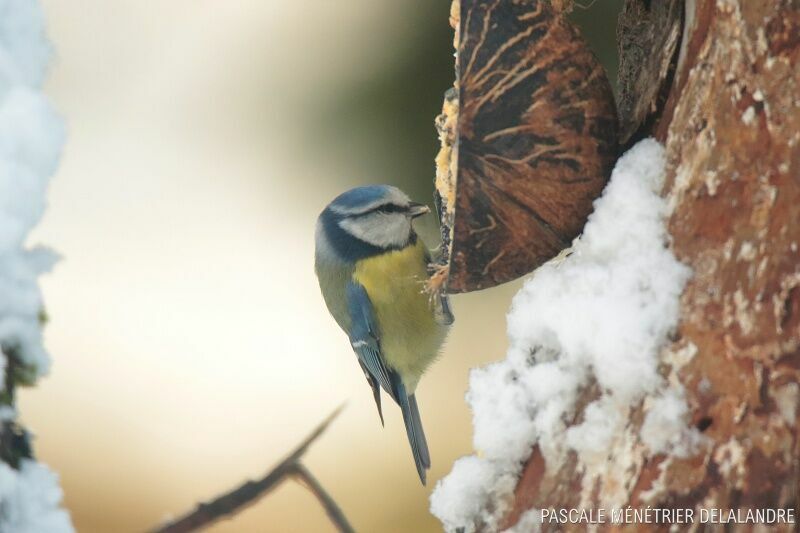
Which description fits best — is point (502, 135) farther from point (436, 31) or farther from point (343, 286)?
point (436, 31)

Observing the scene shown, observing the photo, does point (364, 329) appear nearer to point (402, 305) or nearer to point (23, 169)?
point (402, 305)

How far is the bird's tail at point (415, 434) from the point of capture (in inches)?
92.2

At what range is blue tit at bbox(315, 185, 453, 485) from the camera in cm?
214

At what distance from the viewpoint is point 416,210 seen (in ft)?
6.92

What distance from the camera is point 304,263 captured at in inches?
108

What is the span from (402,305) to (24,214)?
1.53 metres

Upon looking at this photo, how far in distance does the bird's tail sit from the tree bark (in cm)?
134

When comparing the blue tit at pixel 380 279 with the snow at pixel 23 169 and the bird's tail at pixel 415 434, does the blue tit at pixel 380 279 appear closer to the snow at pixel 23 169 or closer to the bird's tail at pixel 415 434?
the bird's tail at pixel 415 434

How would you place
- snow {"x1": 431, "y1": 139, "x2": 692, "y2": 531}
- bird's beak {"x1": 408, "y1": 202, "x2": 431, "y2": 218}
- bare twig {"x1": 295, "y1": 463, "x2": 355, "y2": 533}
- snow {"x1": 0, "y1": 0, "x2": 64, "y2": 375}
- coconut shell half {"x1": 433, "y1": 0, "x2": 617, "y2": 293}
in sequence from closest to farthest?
snow {"x1": 0, "y1": 0, "x2": 64, "y2": 375} < bare twig {"x1": 295, "y1": 463, "x2": 355, "y2": 533} < snow {"x1": 431, "y1": 139, "x2": 692, "y2": 531} < coconut shell half {"x1": 433, "y1": 0, "x2": 617, "y2": 293} < bird's beak {"x1": 408, "y1": 202, "x2": 431, "y2": 218}

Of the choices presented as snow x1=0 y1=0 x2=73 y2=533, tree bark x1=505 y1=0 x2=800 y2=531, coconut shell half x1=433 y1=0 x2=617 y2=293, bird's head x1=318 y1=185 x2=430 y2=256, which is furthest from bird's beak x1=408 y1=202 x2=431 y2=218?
snow x1=0 y1=0 x2=73 y2=533

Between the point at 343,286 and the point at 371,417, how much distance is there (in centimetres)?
64

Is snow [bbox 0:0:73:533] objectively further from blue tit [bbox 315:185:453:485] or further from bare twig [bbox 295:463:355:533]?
blue tit [bbox 315:185:453:485]

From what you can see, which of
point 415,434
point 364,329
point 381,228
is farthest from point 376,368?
point 381,228

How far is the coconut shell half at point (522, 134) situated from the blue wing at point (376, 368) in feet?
3.50
